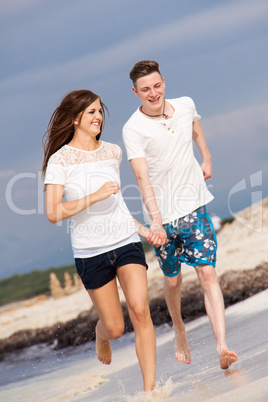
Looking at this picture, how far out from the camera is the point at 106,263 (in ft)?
15.5

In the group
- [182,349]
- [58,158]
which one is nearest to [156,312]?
[182,349]

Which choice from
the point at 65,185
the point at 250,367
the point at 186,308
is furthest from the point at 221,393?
the point at 186,308

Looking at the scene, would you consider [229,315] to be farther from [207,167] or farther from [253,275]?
[207,167]

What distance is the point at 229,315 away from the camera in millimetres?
9031

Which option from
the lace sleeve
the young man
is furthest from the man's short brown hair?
the lace sleeve

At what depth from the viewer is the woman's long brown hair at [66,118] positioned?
484cm

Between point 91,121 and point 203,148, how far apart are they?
1.33 metres

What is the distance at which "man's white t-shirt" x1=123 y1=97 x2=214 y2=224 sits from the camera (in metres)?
5.11

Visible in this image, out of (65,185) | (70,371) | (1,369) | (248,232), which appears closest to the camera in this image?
(65,185)

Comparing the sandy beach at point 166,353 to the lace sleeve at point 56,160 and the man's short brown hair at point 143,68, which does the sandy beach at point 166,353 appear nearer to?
the lace sleeve at point 56,160

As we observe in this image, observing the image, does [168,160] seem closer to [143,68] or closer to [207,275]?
[143,68]

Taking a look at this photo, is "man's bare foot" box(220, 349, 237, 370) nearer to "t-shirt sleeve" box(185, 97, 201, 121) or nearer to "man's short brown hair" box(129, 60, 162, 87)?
"t-shirt sleeve" box(185, 97, 201, 121)

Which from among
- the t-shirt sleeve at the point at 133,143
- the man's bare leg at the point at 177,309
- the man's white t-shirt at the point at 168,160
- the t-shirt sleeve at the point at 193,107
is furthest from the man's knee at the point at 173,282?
the t-shirt sleeve at the point at 193,107

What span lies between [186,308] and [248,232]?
3.93 m
